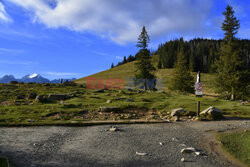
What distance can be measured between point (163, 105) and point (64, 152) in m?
12.4

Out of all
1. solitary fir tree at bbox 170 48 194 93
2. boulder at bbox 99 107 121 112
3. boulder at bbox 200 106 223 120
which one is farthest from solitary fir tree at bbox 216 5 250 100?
boulder at bbox 99 107 121 112

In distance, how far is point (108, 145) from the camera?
25.6 ft

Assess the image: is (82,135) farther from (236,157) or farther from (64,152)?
(236,157)

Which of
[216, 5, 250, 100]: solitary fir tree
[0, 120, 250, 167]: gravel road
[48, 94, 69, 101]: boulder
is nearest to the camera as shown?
[0, 120, 250, 167]: gravel road

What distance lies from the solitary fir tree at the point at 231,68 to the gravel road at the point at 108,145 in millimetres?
21059

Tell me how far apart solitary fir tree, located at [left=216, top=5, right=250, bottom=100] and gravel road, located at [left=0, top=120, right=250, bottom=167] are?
69.1 ft

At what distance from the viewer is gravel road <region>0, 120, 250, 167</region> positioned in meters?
6.20

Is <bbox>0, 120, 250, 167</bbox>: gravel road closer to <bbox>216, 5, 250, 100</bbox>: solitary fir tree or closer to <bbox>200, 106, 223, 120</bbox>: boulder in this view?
<bbox>200, 106, 223, 120</bbox>: boulder

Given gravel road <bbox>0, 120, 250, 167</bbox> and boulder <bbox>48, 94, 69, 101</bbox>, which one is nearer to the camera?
gravel road <bbox>0, 120, 250, 167</bbox>

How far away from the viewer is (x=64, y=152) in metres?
6.94

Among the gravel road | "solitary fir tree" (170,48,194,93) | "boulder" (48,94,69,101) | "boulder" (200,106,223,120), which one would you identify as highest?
"solitary fir tree" (170,48,194,93)

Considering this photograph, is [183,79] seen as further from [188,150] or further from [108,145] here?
[108,145]

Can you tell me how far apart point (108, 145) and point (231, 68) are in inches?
1199

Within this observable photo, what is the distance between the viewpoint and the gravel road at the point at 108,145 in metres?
6.20
